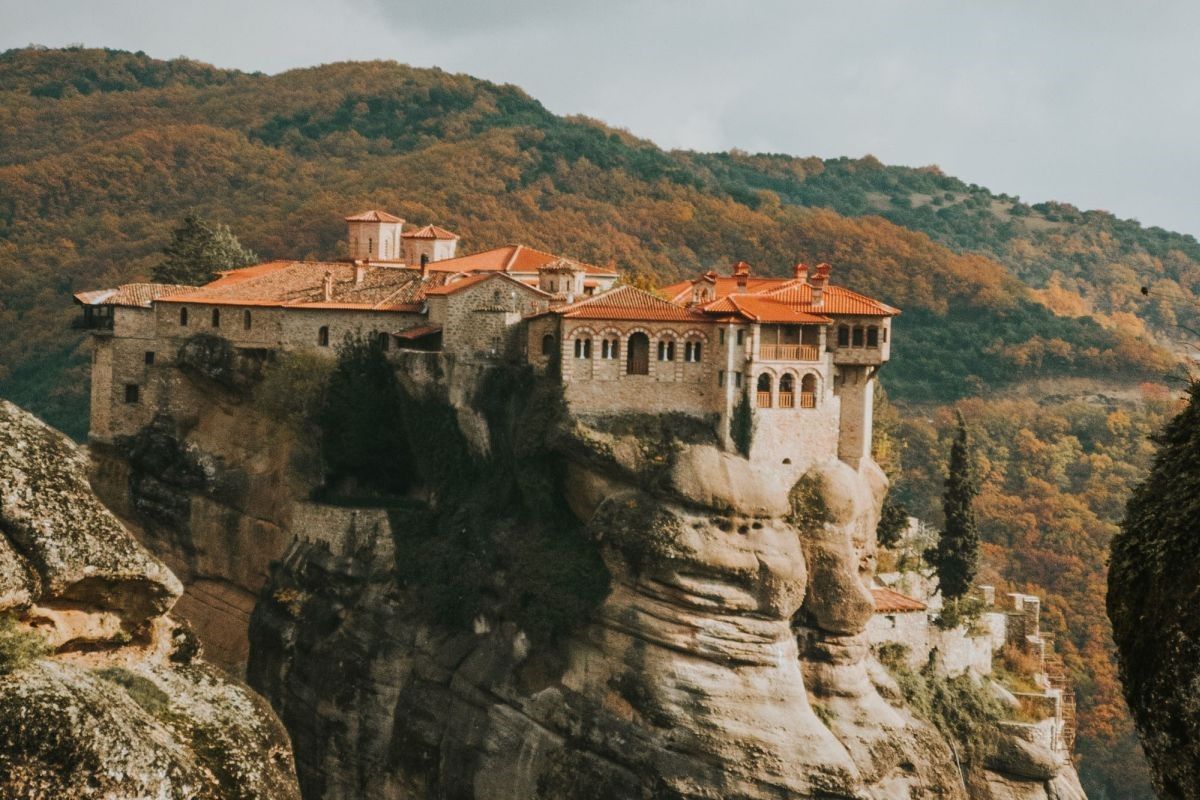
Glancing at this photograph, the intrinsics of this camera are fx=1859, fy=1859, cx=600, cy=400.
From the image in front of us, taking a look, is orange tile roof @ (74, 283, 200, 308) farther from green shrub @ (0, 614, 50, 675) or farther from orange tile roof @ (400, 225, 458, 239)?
green shrub @ (0, 614, 50, 675)

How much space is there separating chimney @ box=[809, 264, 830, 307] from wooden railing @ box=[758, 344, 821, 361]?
1.76 m

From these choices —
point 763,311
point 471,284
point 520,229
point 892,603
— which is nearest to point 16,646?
point 763,311

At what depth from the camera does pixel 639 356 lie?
46719 mm

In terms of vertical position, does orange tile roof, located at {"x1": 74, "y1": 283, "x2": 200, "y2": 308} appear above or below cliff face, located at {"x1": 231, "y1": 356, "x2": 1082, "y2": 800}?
above

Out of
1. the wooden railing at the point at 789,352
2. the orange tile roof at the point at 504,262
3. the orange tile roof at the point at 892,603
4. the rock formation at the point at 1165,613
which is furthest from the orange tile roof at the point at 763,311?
the rock formation at the point at 1165,613

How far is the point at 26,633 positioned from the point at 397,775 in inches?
1454

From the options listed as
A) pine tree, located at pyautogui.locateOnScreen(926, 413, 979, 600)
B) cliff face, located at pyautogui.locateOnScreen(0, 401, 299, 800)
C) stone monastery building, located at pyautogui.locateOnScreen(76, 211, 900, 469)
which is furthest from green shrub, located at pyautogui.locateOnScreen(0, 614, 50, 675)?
pine tree, located at pyautogui.locateOnScreen(926, 413, 979, 600)

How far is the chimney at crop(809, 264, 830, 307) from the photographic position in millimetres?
48188

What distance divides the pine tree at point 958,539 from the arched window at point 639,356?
447 inches

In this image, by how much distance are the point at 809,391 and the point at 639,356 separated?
441 centimetres

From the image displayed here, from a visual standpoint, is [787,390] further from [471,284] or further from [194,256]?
[194,256]

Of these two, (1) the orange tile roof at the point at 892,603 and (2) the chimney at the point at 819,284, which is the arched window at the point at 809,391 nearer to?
(2) the chimney at the point at 819,284

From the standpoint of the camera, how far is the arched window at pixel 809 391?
4691 cm

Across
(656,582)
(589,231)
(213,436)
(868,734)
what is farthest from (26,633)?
(589,231)
